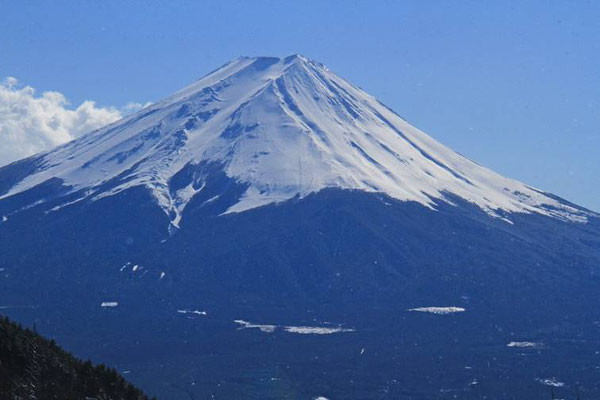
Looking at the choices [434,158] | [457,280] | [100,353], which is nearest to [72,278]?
[100,353]

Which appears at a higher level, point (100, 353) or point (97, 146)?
point (97, 146)

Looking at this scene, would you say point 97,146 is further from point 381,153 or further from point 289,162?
point 381,153

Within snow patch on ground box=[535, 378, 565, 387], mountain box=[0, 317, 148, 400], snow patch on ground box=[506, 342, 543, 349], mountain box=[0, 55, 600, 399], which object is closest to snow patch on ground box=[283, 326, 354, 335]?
mountain box=[0, 55, 600, 399]

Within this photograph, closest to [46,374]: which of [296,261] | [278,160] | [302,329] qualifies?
[302,329]

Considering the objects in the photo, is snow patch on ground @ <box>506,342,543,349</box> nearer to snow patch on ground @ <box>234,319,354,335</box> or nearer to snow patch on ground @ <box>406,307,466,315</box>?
snow patch on ground @ <box>406,307,466,315</box>

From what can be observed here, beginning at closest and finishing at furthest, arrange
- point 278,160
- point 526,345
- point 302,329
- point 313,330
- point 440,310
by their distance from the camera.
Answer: point 526,345
point 313,330
point 302,329
point 440,310
point 278,160

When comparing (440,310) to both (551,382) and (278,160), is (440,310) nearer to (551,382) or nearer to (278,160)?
(551,382)
